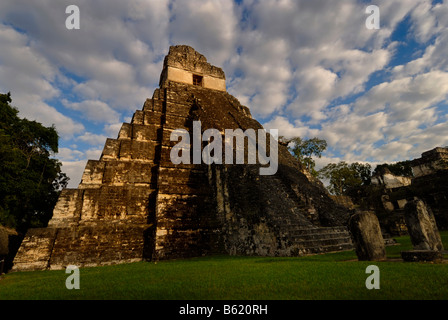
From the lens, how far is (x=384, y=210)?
13.5m

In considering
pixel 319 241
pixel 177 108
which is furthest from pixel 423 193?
pixel 177 108

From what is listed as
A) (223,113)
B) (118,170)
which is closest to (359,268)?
→ (118,170)

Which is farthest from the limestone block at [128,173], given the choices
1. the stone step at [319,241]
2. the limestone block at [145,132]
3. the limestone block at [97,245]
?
the stone step at [319,241]

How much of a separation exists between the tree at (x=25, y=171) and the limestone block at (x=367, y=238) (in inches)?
516

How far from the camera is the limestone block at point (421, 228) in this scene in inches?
192

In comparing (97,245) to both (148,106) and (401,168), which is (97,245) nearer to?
(148,106)

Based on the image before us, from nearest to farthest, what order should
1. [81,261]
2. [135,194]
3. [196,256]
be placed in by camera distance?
1. [81,261]
2. [196,256]
3. [135,194]

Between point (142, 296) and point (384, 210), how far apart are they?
50.5 ft

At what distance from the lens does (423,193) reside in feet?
39.7

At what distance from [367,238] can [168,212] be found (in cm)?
642

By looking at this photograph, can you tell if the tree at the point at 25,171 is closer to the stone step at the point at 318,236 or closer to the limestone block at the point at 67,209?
the limestone block at the point at 67,209

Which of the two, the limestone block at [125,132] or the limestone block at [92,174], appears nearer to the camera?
the limestone block at [92,174]
